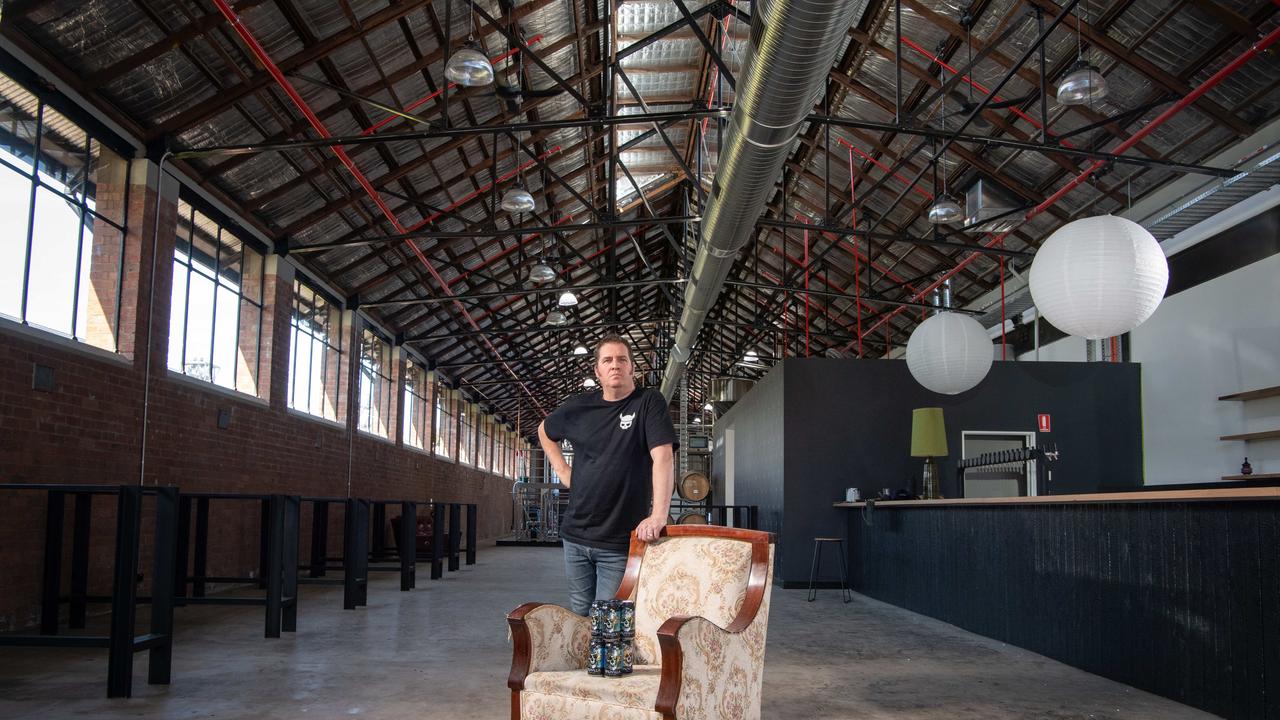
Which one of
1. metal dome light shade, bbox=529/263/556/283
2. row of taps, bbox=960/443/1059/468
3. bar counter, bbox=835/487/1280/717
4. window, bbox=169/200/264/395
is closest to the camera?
bar counter, bbox=835/487/1280/717

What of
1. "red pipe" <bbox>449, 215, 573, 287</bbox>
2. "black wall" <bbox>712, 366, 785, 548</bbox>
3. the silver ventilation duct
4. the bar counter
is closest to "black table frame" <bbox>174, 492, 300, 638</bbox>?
the silver ventilation duct

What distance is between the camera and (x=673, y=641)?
2281 mm

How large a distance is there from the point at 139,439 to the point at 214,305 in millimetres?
2175

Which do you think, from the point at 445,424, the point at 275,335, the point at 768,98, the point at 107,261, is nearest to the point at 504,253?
the point at 275,335

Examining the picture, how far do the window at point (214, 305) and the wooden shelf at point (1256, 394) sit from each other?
1006 centimetres

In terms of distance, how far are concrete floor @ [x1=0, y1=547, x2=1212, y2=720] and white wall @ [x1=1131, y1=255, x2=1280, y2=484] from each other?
453cm

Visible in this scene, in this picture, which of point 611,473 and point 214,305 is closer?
point 611,473

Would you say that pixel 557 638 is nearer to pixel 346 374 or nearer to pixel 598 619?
pixel 598 619

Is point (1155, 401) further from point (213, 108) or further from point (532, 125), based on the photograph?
point (213, 108)

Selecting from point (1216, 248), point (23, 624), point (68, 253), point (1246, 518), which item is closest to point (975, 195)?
point (1216, 248)

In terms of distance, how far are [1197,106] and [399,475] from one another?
1320 centimetres

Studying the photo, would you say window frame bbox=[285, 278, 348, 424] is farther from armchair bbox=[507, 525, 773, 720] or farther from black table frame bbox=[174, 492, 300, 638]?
armchair bbox=[507, 525, 773, 720]

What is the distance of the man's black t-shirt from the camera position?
3068 mm

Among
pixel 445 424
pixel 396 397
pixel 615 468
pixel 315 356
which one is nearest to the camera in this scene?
pixel 615 468
